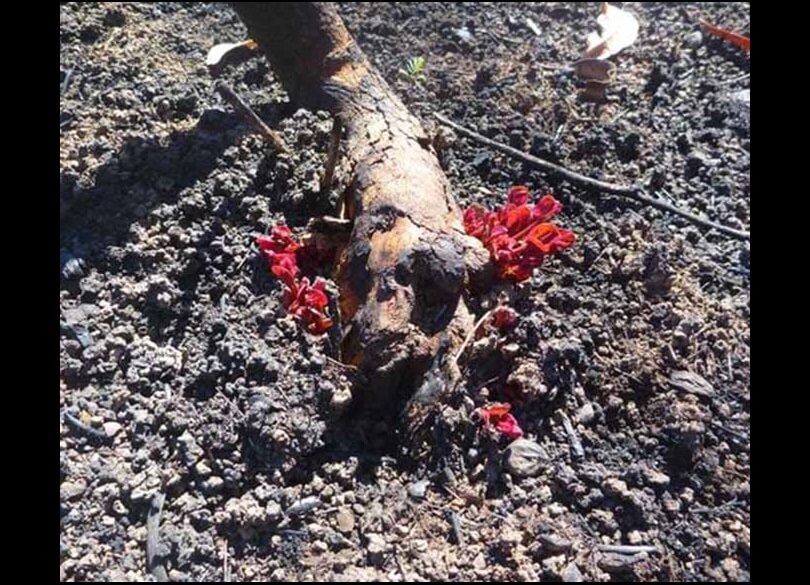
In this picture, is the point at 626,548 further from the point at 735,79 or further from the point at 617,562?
the point at 735,79

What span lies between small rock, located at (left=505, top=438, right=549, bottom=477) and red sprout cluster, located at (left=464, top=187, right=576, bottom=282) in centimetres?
51

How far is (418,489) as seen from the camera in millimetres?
2088

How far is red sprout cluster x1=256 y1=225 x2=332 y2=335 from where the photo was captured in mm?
2330

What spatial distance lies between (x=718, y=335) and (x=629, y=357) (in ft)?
1.12

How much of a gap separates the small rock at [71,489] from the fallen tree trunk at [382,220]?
0.76 m

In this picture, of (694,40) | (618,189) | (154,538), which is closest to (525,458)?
(154,538)

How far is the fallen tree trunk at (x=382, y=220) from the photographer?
7.22ft

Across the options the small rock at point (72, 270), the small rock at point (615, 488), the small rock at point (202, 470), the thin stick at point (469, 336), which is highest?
the small rock at point (72, 270)

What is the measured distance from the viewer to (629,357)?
2.42m

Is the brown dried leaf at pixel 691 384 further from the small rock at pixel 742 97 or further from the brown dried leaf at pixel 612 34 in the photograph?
the brown dried leaf at pixel 612 34

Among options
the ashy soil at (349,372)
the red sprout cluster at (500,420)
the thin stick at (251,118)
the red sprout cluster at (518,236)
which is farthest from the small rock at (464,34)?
the red sprout cluster at (500,420)

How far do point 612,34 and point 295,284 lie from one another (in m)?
2.27
